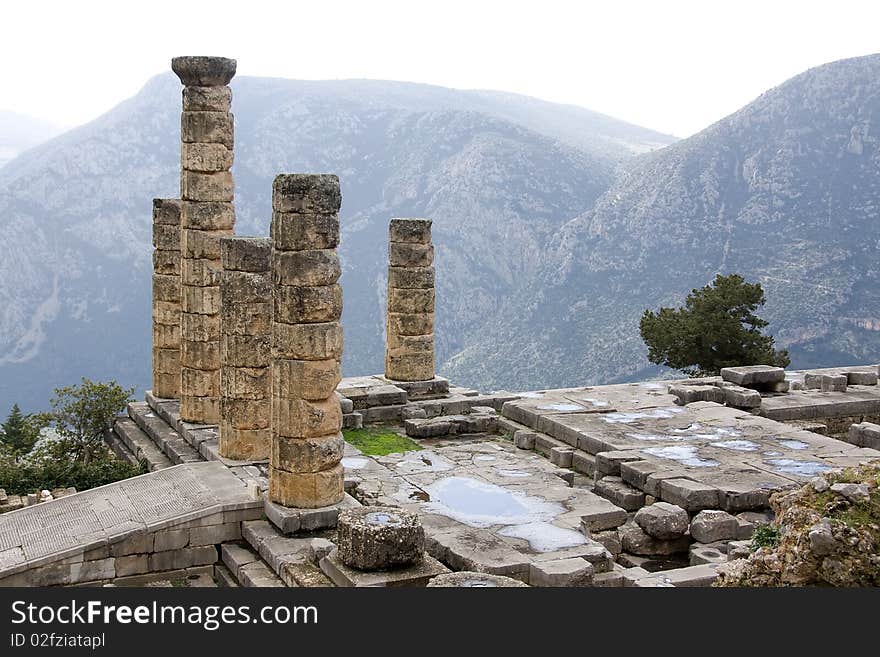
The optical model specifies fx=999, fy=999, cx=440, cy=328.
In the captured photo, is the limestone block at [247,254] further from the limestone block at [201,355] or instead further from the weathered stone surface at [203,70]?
the weathered stone surface at [203,70]

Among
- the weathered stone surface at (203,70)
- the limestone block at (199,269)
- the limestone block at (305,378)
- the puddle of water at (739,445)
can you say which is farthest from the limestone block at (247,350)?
the puddle of water at (739,445)

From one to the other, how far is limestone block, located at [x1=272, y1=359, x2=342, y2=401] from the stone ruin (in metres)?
0.02

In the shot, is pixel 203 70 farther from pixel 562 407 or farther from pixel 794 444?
pixel 794 444

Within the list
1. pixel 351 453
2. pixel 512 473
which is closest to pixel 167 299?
pixel 351 453

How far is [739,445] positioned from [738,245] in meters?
50.4

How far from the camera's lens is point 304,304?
9.98 m

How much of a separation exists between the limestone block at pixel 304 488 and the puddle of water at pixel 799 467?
5.99 metres

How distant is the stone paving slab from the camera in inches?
375

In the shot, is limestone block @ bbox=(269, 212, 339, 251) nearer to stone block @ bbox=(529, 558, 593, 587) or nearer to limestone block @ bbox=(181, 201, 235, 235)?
stone block @ bbox=(529, 558, 593, 587)

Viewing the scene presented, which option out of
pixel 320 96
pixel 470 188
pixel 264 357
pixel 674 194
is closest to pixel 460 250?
pixel 470 188

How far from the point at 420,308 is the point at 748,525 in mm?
7505

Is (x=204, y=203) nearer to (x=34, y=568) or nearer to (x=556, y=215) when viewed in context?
(x=34, y=568)

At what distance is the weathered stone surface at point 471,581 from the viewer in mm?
7344

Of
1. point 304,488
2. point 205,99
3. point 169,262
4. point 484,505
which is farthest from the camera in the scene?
point 169,262
